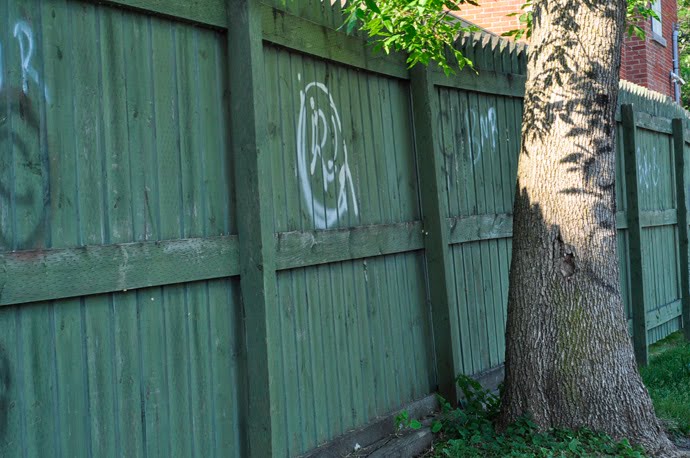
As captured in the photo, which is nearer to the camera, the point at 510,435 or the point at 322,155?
the point at 322,155

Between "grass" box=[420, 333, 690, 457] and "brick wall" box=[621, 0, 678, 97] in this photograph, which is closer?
"grass" box=[420, 333, 690, 457]

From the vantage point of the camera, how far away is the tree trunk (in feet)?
16.4

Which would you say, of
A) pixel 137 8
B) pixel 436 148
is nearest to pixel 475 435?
pixel 436 148

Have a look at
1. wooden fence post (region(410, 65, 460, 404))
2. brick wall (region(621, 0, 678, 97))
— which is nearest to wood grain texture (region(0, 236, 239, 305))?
wooden fence post (region(410, 65, 460, 404))

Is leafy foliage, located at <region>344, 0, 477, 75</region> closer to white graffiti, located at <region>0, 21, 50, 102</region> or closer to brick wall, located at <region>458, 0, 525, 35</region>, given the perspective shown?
white graffiti, located at <region>0, 21, 50, 102</region>

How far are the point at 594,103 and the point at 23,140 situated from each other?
3.38 m

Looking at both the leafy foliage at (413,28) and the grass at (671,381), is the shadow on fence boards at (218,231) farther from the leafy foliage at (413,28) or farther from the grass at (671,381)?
the grass at (671,381)

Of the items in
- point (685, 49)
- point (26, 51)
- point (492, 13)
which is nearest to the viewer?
point (26, 51)

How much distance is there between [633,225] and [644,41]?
24.1 ft

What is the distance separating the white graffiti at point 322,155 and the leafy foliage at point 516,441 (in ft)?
4.80

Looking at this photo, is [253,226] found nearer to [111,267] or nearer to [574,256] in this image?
[111,267]

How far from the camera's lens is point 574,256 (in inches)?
198

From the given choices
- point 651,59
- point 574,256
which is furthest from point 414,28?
point 651,59

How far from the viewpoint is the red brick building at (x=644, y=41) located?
42.2 ft
